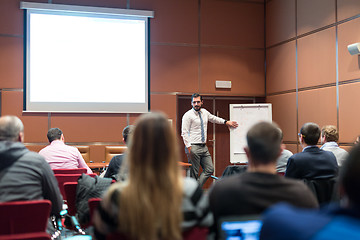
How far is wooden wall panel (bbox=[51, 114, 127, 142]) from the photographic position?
6.86 m

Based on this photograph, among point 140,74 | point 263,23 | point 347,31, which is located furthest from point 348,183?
point 263,23

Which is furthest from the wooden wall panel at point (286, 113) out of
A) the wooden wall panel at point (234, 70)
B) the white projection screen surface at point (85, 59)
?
the white projection screen surface at point (85, 59)

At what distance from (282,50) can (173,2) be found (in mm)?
2547

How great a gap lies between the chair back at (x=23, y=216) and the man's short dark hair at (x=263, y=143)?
1121mm

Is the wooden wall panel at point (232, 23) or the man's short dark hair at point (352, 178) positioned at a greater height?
the wooden wall panel at point (232, 23)

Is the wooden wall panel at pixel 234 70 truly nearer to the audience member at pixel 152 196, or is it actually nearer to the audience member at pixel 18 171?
the audience member at pixel 18 171

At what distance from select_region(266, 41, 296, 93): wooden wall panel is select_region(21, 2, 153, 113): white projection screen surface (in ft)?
9.15

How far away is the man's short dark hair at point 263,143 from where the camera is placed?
5.18 ft

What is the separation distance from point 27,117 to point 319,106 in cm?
548


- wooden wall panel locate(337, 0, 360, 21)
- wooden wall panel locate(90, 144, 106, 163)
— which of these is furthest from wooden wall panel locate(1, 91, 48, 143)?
wooden wall panel locate(337, 0, 360, 21)

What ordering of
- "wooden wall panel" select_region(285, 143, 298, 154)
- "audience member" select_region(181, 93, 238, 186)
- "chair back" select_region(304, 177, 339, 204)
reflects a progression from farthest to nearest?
"wooden wall panel" select_region(285, 143, 298, 154) < "audience member" select_region(181, 93, 238, 186) < "chair back" select_region(304, 177, 339, 204)

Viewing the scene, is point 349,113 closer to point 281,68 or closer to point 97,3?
point 281,68

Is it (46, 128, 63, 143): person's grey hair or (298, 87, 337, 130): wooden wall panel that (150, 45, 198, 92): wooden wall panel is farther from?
(46, 128, 63, 143): person's grey hair

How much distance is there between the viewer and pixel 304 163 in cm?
285
